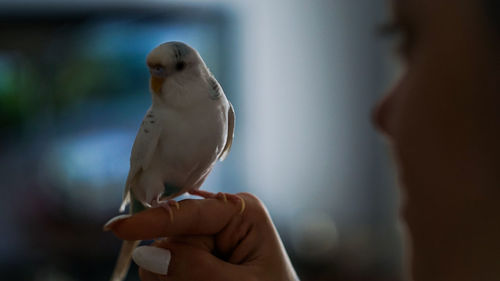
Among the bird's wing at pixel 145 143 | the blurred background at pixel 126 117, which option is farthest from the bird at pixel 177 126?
the blurred background at pixel 126 117

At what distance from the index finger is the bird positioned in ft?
0.04

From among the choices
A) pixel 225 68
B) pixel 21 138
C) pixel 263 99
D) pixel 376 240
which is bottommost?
pixel 376 240

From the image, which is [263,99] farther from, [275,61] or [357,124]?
[357,124]

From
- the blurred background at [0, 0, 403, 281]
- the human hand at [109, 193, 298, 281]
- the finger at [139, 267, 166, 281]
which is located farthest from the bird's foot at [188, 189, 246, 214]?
the blurred background at [0, 0, 403, 281]

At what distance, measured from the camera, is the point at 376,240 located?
1921mm

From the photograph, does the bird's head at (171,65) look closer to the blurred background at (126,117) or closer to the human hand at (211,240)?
the human hand at (211,240)

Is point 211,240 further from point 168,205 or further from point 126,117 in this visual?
point 126,117

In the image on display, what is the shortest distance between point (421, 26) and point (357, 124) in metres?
1.78

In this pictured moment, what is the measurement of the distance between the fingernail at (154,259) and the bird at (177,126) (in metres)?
0.05

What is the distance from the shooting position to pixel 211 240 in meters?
0.61

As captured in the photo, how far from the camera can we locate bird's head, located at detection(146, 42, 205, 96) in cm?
52

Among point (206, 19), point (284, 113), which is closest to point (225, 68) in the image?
point (206, 19)

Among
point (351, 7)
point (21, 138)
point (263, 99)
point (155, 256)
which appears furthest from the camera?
point (351, 7)

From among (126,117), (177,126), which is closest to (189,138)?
(177,126)
